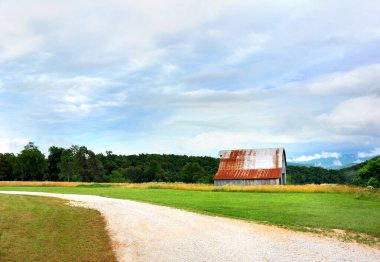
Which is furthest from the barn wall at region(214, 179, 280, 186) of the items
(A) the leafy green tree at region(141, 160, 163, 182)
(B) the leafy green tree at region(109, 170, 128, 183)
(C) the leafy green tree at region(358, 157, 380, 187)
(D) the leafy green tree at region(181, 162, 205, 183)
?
(A) the leafy green tree at region(141, 160, 163, 182)

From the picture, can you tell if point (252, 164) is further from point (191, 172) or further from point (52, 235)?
point (191, 172)

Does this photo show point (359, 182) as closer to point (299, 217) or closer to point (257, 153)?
point (257, 153)

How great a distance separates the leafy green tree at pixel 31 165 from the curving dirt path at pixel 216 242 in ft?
341

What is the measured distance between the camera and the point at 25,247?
1466 centimetres

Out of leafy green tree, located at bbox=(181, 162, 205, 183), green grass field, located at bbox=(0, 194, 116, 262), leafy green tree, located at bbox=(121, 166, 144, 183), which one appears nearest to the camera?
green grass field, located at bbox=(0, 194, 116, 262)

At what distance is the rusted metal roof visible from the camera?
189 ft

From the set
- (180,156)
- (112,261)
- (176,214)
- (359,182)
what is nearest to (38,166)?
(180,156)

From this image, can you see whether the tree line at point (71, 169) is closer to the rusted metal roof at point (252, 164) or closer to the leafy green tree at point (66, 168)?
the leafy green tree at point (66, 168)

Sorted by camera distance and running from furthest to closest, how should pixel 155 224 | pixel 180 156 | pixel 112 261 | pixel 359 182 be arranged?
1. pixel 180 156
2. pixel 359 182
3. pixel 155 224
4. pixel 112 261

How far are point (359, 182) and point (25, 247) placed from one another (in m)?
42.1

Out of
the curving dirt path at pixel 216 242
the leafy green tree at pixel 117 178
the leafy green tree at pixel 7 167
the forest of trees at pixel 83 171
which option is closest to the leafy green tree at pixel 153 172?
the forest of trees at pixel 83 171

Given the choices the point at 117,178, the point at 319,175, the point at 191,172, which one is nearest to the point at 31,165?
the point at 117,178

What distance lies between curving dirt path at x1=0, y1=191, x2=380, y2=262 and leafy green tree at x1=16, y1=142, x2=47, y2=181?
10382 cm

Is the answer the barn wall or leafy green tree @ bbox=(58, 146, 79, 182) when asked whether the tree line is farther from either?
the barn wall
